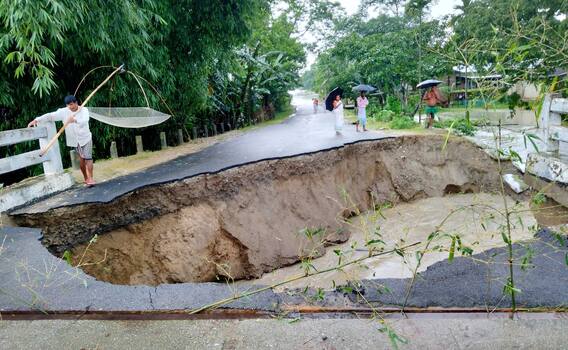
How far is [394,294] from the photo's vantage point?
10.5 ft

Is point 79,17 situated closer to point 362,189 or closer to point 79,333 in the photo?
point 79,333

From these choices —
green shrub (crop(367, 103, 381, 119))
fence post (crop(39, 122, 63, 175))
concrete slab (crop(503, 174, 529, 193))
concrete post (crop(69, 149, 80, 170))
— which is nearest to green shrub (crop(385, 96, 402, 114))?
green shrub (crop(367, 103, 381, 119))

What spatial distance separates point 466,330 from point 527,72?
183cm

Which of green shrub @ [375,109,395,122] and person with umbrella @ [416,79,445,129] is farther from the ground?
person with umbrella @ [416,79,445,129]

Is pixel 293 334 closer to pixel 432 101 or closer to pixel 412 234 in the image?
pixel 412 234

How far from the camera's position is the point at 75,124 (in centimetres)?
675

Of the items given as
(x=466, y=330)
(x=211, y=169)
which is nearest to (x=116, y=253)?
(x=211, y=169)

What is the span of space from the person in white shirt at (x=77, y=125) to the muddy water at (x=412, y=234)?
12.4 ft

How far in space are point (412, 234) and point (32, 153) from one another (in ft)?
26.0

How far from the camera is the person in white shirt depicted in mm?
6598

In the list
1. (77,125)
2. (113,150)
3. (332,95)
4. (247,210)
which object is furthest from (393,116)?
(77,125)

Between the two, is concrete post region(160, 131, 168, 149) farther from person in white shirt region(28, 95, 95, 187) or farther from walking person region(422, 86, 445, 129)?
walking person region(422, 86, 445, 129)

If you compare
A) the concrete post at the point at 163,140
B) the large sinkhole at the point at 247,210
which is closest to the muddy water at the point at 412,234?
the large sinkhole at the point at 247,210

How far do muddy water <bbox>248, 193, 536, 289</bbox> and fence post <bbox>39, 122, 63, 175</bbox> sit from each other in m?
4.17
